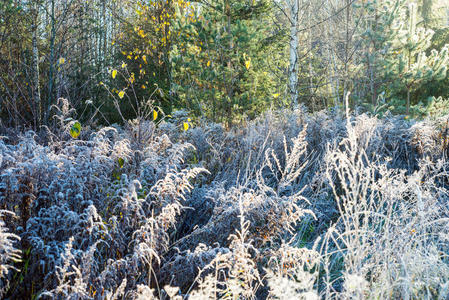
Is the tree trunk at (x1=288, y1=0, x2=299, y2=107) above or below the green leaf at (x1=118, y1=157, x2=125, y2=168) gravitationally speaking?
above

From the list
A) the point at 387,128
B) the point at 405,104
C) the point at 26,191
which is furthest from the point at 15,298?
the point at 405,104

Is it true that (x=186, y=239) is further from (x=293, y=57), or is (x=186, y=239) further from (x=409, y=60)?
(x=409, y=60)

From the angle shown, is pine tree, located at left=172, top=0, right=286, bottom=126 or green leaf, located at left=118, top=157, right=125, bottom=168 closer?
green leaf, located at left=118, top=157, right=125, bottom=168

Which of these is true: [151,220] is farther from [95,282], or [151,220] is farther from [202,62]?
[202,62]

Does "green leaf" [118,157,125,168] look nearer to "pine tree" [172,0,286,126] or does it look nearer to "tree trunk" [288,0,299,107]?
"pine tree" [172,0,286,126]

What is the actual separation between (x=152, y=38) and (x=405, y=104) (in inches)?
296

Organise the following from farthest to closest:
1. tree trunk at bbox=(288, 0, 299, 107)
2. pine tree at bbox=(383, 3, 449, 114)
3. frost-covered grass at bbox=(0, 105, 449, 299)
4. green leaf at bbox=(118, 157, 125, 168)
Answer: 1. pine tree at bbox=(383, 3, 449, 114)
2. tree trunk at bbox=(288, 0, 299, 107)
3. green leaf at bbox=(118, 157, 125, 168)
4. frost-covered grass at bbox=(0, 105, 449, 299)

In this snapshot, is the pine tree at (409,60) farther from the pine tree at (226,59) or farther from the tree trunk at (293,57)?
the pine tree at (226,59)

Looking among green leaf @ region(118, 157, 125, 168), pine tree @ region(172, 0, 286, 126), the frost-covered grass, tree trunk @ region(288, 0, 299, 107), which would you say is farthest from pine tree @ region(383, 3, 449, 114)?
green leaf @ region(118, 157, 125, 168)

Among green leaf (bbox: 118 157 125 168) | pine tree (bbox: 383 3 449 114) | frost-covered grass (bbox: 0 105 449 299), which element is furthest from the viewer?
pine tree (bbox: 383 3 449 114)

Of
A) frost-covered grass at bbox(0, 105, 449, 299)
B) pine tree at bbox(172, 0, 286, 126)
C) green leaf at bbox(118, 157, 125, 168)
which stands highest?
pine tree at bbox(172, 0, 286, 126)

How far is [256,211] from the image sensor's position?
2.14 metres

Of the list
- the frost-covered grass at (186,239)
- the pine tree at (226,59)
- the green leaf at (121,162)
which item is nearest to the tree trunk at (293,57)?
the pine tree at (226,59)

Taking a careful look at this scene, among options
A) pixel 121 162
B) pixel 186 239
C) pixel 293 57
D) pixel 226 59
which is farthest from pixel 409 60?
pixel 186 239
